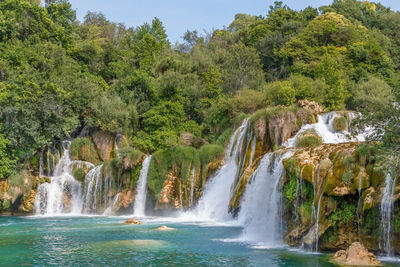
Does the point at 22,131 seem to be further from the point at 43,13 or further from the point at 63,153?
the point at 43,13

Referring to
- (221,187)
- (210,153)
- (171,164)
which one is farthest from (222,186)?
(171,164)

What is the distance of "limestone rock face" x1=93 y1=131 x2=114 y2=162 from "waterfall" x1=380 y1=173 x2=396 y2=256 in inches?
979

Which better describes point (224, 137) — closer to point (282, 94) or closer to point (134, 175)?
point (282, 94)

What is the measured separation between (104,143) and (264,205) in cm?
1971

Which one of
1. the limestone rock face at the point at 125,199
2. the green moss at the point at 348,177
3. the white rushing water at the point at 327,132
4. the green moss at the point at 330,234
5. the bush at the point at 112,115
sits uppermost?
the bush at the point at 112,115

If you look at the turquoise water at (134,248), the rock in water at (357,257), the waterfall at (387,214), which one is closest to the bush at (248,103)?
the turquoise water at (134,248)

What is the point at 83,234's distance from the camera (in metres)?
18.8

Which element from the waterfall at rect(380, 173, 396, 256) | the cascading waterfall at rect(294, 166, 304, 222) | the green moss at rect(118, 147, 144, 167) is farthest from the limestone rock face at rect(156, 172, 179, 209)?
the waterfall at rect(380, 173, 396, 256)

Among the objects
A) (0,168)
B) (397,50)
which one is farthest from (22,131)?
(397,50)

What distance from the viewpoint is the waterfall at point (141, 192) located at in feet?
92.5

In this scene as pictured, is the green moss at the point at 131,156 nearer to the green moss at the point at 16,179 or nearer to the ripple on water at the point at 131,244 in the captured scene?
the green moss at the point at 16,179

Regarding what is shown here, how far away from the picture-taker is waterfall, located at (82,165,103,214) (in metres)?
29.6

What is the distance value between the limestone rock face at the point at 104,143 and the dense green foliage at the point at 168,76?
753 mm

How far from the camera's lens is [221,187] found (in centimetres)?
2538
